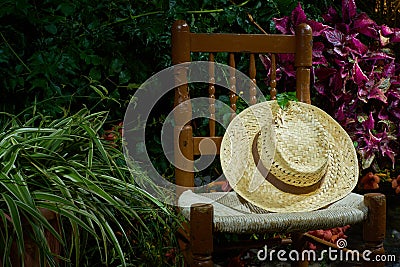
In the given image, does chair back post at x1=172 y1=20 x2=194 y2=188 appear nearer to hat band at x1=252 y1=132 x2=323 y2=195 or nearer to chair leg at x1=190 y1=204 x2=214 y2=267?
hat band at x1=252 y1=132 x2=323 y2=195

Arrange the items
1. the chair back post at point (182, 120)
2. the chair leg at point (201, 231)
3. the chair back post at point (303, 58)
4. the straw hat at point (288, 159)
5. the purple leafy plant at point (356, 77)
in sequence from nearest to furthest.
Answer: the chair leg at point (201, 231), the straw hat at point (288, 159), the chair back post at point (182, 120), the chair back post at point (303, 58), the purple leafy plant at point (356, 77)

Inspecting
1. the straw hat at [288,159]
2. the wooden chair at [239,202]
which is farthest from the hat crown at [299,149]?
the wooden chair at [239,202]

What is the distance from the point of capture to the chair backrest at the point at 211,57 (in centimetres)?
172

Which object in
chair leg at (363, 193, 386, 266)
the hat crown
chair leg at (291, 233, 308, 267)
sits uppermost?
the hat crown

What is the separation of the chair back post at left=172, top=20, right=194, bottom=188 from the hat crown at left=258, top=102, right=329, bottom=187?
0.79 ft

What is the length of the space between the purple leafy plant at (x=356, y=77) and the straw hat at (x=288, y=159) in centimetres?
40

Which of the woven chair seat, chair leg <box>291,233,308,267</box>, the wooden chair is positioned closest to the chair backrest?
the wooden chair

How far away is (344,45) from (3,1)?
121 cm

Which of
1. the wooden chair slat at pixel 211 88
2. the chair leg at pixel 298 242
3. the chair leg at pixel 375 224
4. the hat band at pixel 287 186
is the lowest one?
the chair leg at pixel 298 242

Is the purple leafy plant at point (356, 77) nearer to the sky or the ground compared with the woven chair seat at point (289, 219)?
nearer to the sky

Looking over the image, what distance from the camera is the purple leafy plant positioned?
2.06m

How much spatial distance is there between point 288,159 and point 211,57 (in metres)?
0.42

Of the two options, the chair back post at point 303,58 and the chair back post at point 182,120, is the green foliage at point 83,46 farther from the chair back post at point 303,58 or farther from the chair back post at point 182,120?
the chair back post at point 303,58

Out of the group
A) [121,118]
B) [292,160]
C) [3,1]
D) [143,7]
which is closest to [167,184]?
[121,118]
